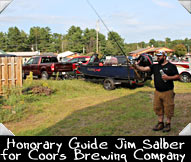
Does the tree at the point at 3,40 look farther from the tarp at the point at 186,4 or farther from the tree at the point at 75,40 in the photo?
the tarp at the point at 186,4

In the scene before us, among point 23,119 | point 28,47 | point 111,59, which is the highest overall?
point 28,47

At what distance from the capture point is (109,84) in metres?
11.7

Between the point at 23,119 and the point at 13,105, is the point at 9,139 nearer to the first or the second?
the point at 23,119

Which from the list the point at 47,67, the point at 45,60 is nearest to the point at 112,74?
the point at 47,67

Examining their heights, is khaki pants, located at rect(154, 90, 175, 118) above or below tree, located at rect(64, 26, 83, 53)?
below

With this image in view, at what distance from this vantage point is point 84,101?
9164mm

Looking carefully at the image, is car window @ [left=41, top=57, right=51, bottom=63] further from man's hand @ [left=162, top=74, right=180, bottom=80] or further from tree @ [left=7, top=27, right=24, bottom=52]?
tree @ [left=7, top=27, right=24, bottom=52]

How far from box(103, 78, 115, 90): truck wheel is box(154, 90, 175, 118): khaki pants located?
636 centimetres

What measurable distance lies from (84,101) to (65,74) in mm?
5735

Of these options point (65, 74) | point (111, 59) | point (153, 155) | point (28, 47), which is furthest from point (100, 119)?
point (28, 47)

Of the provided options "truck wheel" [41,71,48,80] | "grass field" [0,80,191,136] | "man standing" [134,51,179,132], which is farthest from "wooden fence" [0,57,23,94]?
"man standing" [134,51,179,132]

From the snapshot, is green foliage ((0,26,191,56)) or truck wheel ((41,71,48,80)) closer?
truck wheel ((41,71,48,80))

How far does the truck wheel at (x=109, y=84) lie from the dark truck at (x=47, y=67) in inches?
129

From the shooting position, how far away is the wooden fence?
9305mm
